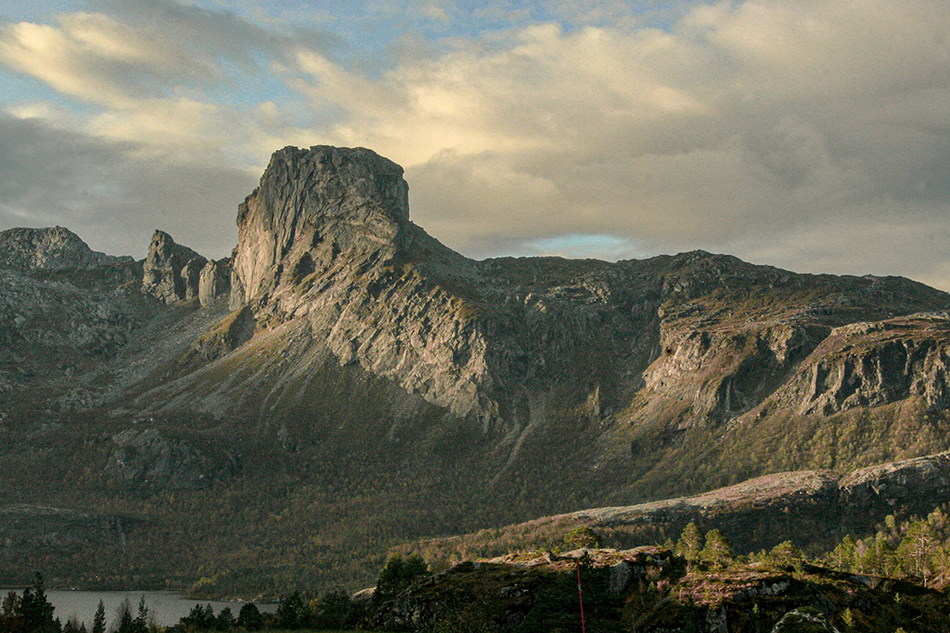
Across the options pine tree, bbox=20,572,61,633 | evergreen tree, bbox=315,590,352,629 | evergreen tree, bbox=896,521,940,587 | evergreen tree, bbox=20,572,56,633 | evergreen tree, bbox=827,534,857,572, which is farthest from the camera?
evergreen tree, bbox=827,534,857,572

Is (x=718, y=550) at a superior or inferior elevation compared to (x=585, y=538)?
inferior

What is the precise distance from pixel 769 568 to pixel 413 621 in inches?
2076

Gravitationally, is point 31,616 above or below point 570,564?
below

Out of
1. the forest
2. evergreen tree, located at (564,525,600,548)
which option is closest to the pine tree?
the forest

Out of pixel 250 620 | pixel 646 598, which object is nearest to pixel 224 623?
pixel 250 620

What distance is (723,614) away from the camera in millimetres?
109625

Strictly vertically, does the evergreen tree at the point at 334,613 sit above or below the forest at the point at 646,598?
below

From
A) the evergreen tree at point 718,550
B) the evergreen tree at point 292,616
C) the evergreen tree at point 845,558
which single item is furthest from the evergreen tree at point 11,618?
the evergreen tree at point 845,558

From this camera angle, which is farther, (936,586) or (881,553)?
(881,553)

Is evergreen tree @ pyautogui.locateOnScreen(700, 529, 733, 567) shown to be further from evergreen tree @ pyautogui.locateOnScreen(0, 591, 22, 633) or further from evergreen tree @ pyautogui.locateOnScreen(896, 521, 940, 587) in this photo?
evergreen tree @ pyautogui.locateOnScreen(0, 591, 22, 633)

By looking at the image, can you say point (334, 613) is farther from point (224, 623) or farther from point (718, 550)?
point (718, 550)

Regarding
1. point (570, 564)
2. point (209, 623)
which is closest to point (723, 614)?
point (570, 564)

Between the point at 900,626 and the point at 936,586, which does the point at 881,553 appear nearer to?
the point at 936,586

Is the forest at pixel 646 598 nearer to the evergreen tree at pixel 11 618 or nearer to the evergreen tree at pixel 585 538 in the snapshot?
the evergreen tree at pixel 11 618
